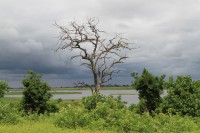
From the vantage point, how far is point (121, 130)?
23.9m

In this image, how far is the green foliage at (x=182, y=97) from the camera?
29.4 m

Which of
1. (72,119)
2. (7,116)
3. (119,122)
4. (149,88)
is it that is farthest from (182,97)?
(7,116)

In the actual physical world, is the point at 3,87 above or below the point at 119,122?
above

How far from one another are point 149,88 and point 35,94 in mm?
11315

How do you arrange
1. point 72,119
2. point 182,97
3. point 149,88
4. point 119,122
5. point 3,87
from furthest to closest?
point 3,87
point 149,88
point 182,97
point 72,119
point 119,122

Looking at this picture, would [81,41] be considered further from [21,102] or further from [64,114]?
[64,114]

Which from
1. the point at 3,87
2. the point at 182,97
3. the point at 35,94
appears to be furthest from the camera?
the point at 3,87

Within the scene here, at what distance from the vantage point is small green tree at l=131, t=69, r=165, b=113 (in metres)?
36.0

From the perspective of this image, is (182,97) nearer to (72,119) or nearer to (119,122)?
(119,122)

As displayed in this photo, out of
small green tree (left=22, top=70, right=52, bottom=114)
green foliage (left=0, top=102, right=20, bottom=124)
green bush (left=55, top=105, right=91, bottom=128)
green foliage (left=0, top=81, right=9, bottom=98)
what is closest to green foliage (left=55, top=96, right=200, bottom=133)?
green bush (left=55, top=105, right=91, bottom=128)

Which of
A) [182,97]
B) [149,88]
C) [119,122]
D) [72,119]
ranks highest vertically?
[149,88]

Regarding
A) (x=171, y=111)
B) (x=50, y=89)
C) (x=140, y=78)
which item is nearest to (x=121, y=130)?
(x=171, y=111)

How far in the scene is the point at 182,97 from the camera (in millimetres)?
30109

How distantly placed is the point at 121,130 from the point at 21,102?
59.9ft
